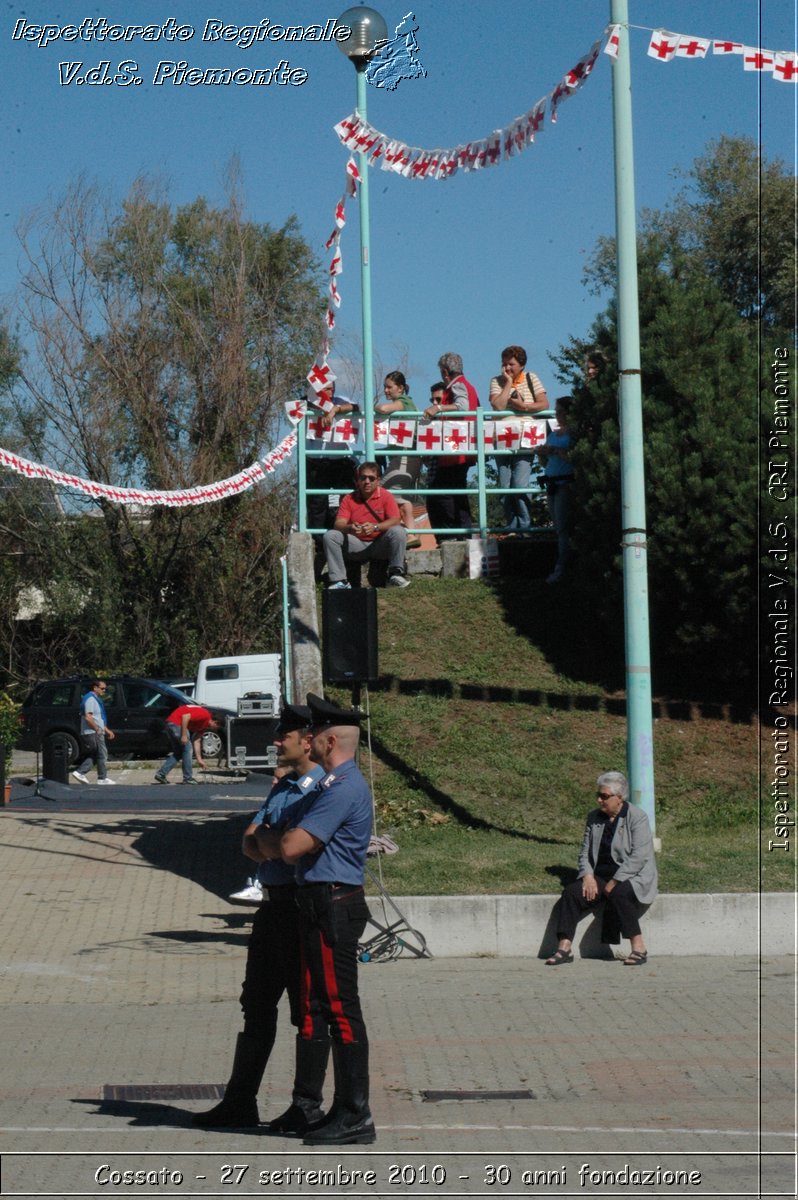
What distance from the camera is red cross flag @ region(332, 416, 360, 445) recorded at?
674 inches

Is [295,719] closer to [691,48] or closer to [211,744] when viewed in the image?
[691,48]

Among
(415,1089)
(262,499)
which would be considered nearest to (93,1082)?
(415,1089)

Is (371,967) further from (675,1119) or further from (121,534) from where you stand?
(121,534)

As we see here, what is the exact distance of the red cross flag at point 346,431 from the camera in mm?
17125

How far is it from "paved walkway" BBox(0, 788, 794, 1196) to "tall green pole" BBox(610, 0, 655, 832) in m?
1.71

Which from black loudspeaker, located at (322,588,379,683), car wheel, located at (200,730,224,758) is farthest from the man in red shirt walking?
black loudspeaker, located at (322,588,379,683)

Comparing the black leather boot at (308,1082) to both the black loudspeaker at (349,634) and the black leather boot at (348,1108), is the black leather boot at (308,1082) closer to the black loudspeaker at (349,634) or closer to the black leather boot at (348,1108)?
the black leather boot at (348,1108)

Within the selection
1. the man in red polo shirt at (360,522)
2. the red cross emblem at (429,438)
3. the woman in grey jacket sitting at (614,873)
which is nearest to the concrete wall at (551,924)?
the woman in grey jacket sitting at (614,873)

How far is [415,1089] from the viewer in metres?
7.20

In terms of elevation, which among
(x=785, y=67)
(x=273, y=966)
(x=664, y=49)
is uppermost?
(x=664, y=49)

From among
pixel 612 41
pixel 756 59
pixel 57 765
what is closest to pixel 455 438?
pixel 612 41

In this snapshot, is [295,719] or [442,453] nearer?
[295,719]

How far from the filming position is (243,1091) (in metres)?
6.34

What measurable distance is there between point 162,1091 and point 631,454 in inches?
247
